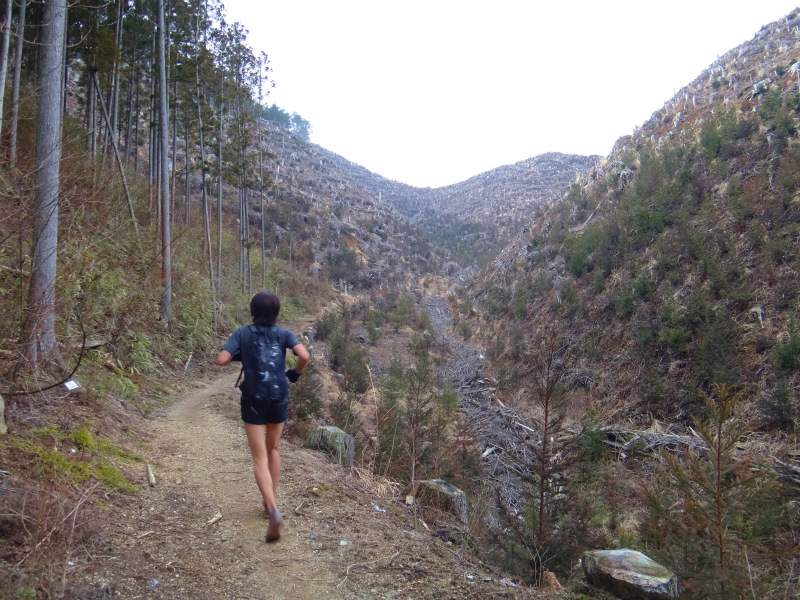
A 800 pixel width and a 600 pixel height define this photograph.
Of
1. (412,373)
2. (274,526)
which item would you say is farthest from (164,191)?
(274,526)

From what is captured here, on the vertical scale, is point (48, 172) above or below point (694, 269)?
above

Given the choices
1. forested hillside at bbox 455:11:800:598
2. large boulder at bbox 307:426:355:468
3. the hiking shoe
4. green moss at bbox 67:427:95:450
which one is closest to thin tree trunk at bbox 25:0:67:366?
green moss at bbox 67:427:95:450

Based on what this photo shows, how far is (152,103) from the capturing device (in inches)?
699

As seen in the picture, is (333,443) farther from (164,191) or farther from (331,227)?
(331,227)

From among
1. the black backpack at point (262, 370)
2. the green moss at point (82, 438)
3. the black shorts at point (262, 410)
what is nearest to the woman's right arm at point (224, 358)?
the black backpack at point (262, 370)

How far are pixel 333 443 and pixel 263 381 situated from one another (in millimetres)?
3673

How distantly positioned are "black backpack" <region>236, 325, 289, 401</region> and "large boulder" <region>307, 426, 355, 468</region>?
347 cm

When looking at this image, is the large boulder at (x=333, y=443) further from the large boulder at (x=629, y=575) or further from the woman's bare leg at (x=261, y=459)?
the large boulder at (x=629, y=575)

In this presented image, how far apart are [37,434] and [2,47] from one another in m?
6.79

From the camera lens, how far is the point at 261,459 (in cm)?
332

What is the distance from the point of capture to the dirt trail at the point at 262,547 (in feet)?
8.85

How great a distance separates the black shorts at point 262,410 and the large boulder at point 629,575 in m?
2.67

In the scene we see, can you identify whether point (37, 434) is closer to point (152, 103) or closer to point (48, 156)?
point (48, 156)

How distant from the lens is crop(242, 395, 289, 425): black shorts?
3324 mm
